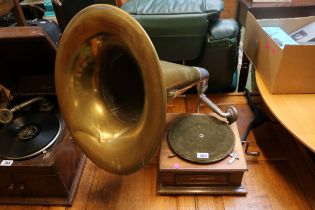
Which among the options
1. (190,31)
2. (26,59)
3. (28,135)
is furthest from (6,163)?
(190,31)

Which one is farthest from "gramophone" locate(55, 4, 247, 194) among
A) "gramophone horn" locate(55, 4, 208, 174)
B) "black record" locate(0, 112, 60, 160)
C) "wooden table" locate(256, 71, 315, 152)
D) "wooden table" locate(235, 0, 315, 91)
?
"wooden table" locate(235, 0, 315, 91)

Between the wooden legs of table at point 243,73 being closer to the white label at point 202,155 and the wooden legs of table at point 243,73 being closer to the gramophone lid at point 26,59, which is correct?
the white label at point 202,155

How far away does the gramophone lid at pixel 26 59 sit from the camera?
94cm

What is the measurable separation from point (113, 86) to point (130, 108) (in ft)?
0.31

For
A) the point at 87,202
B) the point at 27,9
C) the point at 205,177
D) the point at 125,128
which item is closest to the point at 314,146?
the point at 205,177

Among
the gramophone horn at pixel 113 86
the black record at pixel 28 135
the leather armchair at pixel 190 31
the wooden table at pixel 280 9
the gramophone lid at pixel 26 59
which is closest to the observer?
the gramophone horn at pixel 113 86

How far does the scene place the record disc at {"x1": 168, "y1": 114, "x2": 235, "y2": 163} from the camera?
1070 millimetres

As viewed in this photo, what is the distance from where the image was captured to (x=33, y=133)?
3.69 feet

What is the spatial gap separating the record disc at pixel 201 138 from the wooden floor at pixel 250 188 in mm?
186

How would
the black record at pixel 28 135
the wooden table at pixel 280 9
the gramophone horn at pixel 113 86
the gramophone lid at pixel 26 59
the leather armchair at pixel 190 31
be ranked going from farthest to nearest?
the wooden table at pixel 280 9 < the leather armchair at pixel 190 31 < the black record at pixel 28 135 < the gramophone lid at pixel 26 59 < the gramophone horn at pixel 113 86

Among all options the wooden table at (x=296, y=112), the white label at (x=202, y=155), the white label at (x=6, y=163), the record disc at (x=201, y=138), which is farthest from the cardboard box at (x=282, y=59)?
the white label at (x=6, y=163)

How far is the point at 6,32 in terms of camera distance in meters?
0.96

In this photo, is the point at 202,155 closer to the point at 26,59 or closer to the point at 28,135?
the point at 28,135

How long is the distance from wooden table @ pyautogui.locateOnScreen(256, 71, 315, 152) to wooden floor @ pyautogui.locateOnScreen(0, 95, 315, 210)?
0.29 meters
